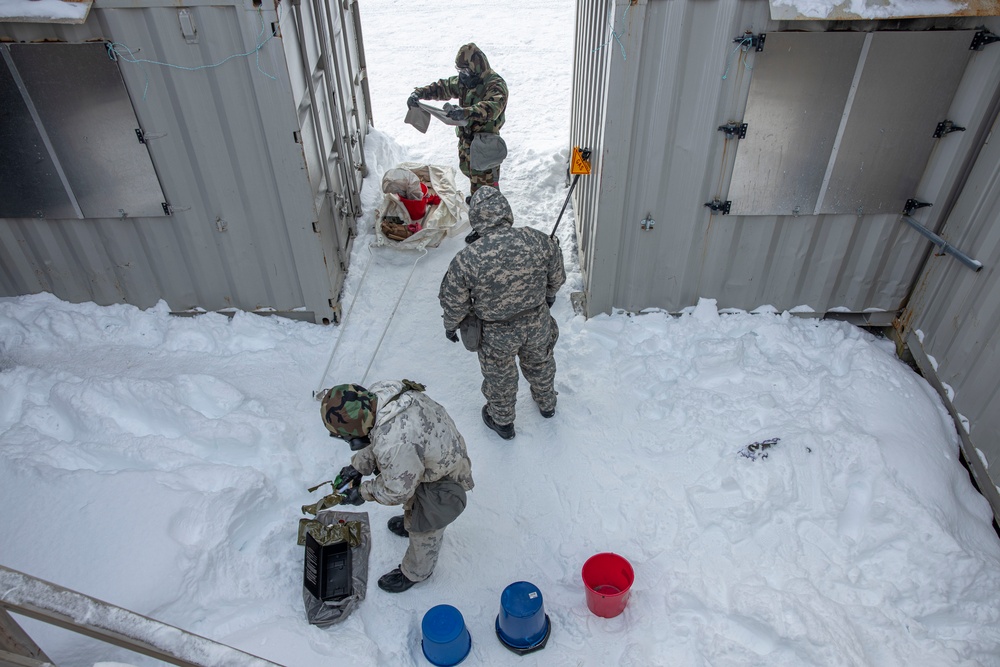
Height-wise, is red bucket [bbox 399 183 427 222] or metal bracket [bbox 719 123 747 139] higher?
metal bracket [bbox 719 123 747 139]

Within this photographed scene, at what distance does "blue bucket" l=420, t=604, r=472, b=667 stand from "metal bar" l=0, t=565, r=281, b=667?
1.36 meters

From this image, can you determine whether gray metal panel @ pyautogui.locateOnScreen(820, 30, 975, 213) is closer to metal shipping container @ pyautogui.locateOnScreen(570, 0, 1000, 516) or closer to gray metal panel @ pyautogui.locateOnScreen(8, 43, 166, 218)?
metal shipping container @ pyautogui.locateOnScreen(570, 0, 1000, 516)

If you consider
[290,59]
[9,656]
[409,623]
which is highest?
[290,59]

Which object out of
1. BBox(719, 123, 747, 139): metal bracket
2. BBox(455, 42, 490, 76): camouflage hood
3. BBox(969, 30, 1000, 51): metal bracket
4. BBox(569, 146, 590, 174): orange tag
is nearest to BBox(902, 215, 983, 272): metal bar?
BBox(969, 30, 1000, 51): metal bracket

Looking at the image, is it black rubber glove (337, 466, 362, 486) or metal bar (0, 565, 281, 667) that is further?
black rubber glove (337, 466, 362, 486)

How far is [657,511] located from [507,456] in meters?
1.11

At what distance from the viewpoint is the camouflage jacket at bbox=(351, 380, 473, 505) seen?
3176 millimetres

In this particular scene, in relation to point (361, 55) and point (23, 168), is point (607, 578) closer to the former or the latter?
point (23, 168)

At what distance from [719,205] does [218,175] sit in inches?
149

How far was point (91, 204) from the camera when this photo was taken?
16.1 feet

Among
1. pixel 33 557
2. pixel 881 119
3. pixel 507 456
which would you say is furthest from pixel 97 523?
pixel 881 119

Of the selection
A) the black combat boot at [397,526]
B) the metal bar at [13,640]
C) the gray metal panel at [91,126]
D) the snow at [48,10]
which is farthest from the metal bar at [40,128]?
the metal bar at [13,640]

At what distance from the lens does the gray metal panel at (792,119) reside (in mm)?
4266

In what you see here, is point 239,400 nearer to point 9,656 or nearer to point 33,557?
point 33,557
